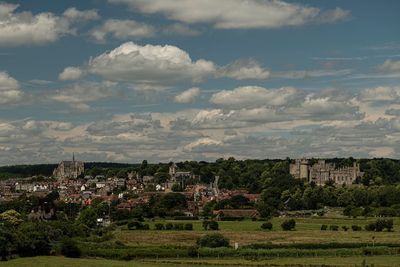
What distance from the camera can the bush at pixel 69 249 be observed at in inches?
2667

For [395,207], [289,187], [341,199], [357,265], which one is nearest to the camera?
[357,265]

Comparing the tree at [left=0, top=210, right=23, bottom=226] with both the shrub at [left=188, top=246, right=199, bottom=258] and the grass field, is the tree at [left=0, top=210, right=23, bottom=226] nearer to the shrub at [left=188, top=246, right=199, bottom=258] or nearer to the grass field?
the grass field

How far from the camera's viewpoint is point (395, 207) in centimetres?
12562

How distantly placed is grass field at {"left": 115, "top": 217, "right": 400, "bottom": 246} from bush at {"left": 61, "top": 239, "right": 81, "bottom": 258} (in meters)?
11.3

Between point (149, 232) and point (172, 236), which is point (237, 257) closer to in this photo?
point (172, 236)

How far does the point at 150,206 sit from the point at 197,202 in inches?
914

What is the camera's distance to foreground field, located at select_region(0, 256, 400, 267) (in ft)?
193

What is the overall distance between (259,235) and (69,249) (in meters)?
30.4

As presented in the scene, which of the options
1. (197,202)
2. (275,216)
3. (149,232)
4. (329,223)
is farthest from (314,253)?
(197,202)

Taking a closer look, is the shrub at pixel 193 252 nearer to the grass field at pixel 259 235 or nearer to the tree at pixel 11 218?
the grass field at pixel 259 235

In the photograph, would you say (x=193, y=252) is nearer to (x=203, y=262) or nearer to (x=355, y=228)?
(x=203, y=262)

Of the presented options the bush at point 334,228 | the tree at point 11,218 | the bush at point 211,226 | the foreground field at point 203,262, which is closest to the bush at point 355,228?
the bush at point 334,228

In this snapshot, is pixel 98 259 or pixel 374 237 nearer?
pixel 98 259

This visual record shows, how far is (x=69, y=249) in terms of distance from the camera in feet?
223
